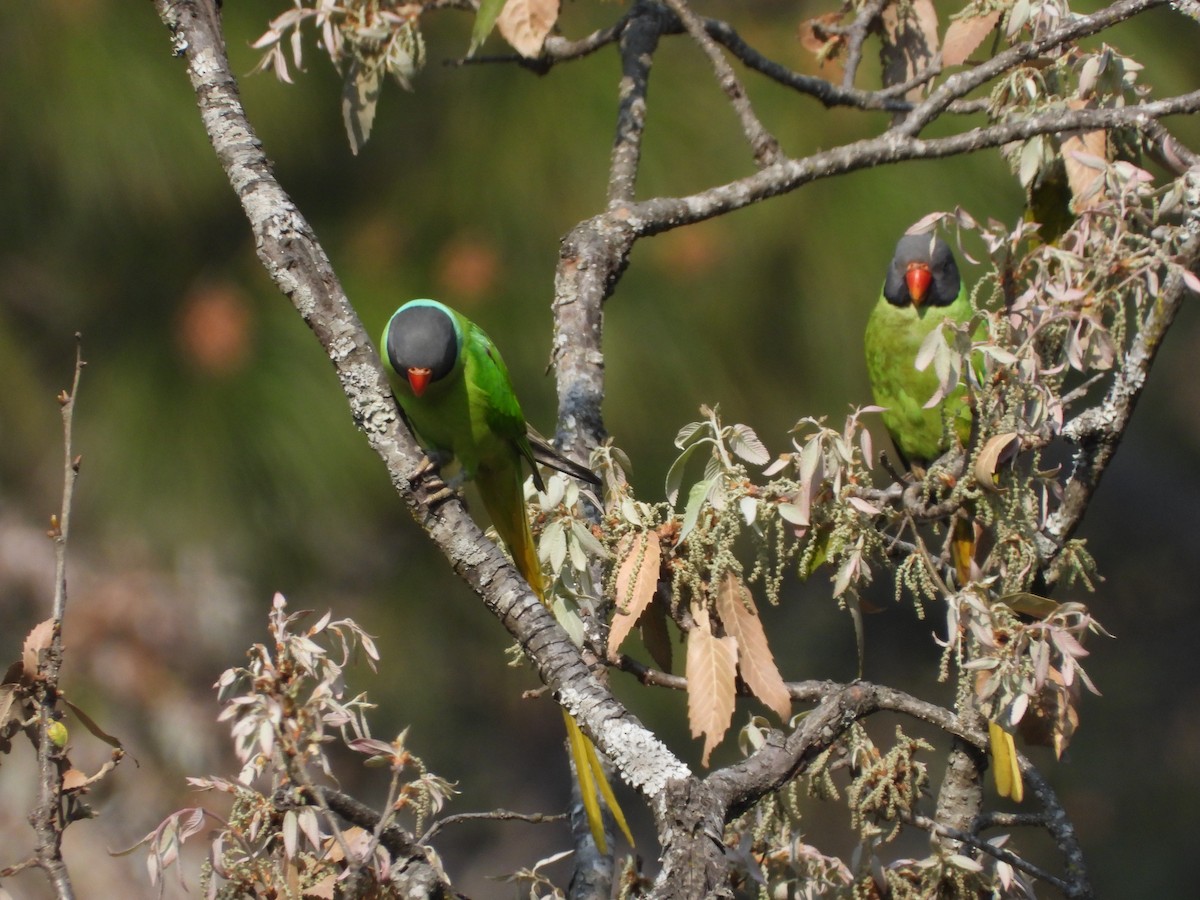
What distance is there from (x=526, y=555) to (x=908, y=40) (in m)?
0.89

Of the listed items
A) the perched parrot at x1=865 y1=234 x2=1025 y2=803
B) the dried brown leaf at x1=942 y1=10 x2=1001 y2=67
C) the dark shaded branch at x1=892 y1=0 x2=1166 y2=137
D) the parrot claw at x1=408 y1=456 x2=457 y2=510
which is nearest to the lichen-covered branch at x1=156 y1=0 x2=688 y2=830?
the parrot claw at x1=408 y1=456 x2=457 y2=510

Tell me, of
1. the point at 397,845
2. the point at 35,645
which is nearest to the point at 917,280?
the point at 397,845

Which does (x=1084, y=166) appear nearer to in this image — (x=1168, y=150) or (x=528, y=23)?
(x=1168, y=150)

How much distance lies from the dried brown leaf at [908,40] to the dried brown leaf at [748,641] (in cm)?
89

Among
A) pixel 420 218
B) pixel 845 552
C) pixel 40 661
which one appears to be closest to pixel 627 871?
pixel 845 552

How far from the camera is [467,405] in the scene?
1.45 m

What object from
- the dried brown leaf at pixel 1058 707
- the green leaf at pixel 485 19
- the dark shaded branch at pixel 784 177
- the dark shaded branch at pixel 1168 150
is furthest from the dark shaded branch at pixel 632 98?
the dried brown leaf at pixel 1058 707

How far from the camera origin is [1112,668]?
2.89 meters

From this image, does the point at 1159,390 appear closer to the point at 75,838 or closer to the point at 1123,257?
the point at 1123,257

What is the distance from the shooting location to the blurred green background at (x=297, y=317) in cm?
159

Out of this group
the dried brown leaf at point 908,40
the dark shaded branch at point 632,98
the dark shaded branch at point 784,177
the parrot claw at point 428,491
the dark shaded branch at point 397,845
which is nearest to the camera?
the dark shaded branch at point 397,845

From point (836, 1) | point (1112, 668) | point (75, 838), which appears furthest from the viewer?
point (1112, 668)

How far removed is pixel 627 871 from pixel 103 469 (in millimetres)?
998

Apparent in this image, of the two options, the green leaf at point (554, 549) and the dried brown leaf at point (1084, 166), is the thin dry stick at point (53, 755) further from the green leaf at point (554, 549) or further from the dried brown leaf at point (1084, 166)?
the dried brown leaf at point (1084, 166)
